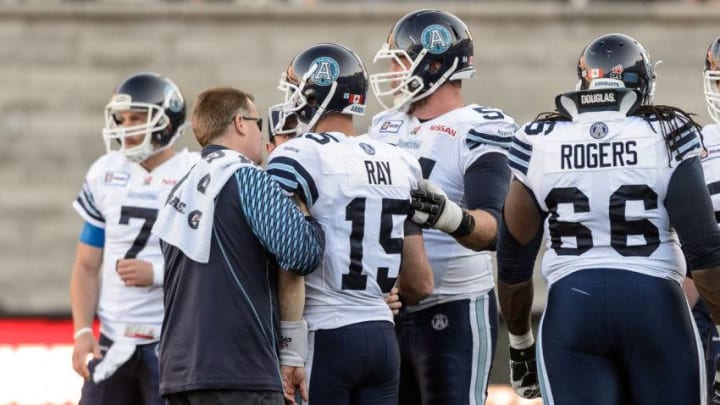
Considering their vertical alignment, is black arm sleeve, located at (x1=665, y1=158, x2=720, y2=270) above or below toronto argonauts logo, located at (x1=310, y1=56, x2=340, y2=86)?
below

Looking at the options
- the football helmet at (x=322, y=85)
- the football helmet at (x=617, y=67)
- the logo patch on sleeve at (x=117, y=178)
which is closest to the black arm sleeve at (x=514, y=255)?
the football helmet at (x=617, y=67)

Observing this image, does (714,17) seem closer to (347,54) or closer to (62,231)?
(62,231)

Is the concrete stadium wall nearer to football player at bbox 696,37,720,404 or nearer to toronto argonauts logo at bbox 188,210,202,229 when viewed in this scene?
football player at bbox 696,37,720,404

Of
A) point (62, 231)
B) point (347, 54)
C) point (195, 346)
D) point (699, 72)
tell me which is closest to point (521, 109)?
point (699, 72)

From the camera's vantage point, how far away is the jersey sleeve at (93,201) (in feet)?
21.2

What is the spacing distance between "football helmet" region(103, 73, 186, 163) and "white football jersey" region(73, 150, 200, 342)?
10 centimetres

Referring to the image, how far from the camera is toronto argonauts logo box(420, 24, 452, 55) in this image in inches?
213

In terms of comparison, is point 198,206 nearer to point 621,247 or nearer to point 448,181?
point 448,181

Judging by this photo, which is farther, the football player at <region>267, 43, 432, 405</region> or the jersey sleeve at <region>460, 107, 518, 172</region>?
the jersey sleeve at <region>460, 107, 518, 172</region>

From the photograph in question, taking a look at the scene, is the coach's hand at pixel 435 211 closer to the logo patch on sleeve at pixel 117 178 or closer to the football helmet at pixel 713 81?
the football helmet at pixel 713 81

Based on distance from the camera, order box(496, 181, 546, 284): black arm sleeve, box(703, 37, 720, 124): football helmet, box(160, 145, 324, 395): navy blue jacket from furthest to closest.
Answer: box(703, 37, 720, 124): football helmet → box(496, 181, 546, 284): black arm sleeve → box(160, 145, 324, 395): navy blue jacket

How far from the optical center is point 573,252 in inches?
180

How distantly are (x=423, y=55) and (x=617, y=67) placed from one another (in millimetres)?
966

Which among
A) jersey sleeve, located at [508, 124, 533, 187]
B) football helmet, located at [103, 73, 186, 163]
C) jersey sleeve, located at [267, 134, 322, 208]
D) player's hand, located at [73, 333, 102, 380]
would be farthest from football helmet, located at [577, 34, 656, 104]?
player's hand, located at [73, 333, 102, 380]
